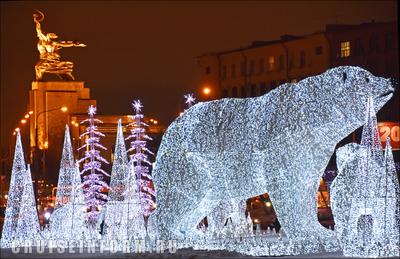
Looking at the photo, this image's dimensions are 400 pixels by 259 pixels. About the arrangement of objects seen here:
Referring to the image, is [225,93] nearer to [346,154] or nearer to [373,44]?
[373,44]

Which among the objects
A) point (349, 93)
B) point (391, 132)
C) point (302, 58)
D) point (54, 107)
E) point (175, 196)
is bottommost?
point (175, 196)

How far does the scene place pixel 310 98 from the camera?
24.6 metres

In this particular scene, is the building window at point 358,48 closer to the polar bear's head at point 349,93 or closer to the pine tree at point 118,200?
the pine tree at point 118,200

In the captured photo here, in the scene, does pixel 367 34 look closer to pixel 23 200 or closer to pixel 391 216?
pixel 23 200

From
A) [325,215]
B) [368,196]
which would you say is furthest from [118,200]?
[325,215]

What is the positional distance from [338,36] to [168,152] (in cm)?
5302

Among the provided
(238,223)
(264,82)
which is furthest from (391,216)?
(264,82)

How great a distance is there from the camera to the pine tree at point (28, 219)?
3077cm

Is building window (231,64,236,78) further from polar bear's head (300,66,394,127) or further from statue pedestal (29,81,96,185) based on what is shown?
polar bear's head (300,66,394,127)

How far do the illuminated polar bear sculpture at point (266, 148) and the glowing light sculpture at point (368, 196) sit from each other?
18.2 inches

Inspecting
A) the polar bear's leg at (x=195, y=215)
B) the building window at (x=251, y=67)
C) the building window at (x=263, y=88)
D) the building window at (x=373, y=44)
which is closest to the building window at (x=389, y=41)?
the building window at (x=373, y=44)

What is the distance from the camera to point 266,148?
2475 cm

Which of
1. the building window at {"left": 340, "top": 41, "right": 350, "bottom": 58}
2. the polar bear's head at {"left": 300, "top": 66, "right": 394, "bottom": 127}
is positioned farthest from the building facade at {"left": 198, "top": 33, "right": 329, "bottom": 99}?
the polar bear's head at {"left": 300, "top": 66, "right": 394, "bottom": 127}

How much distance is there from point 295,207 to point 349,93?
2.49 meters
